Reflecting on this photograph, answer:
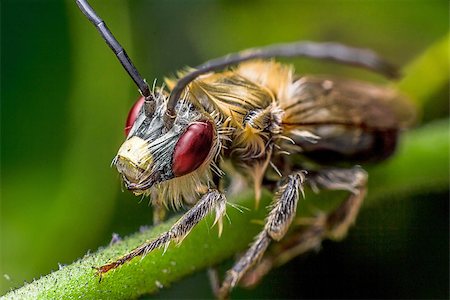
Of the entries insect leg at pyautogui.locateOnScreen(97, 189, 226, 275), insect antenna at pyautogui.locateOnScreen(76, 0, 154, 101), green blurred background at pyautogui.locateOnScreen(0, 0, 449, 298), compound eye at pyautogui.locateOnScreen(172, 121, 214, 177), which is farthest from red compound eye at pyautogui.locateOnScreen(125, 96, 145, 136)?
green blurred background at pyautogui.locateOnScreen(0, 0, 449, 298)

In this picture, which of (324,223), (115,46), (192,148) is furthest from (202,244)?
(115,46)

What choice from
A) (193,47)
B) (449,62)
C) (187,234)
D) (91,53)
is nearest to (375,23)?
(449,62)

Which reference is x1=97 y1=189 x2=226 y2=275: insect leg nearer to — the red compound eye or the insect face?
the insect face

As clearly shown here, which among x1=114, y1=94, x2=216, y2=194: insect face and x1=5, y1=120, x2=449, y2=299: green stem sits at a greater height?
x1=114, y1=94, x2=216, y2=194: insect face

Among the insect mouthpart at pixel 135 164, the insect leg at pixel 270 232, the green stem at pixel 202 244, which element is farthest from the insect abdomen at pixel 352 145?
the insect mouthpart at pixel 135 164

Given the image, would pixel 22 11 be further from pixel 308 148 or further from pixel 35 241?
pixel 308 148
